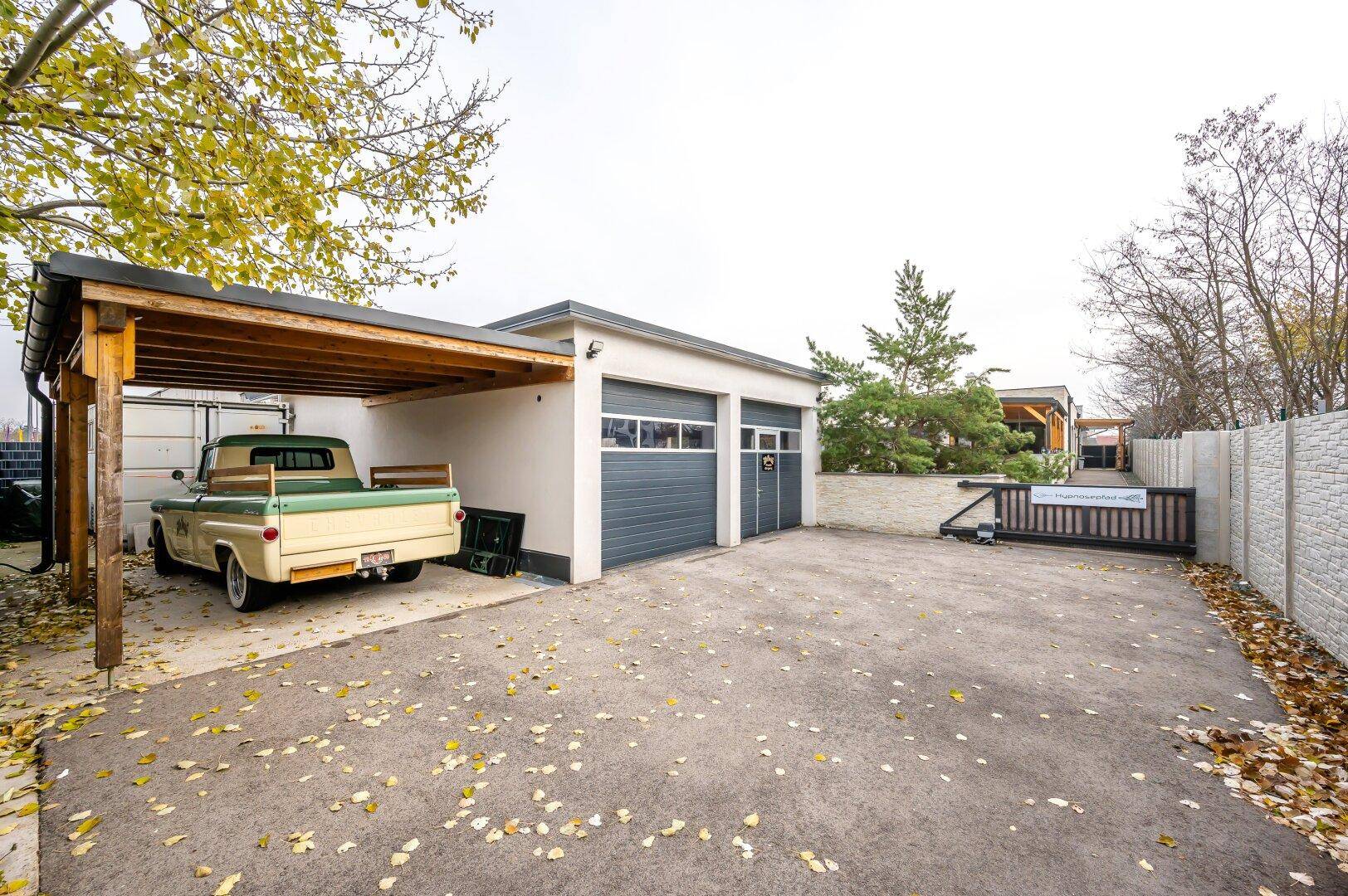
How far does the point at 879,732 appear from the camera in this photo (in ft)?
10.9

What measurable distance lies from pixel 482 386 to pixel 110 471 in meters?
4.74

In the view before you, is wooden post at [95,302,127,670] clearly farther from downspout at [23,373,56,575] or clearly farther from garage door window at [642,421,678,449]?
garage door window at [642,421,678,449]

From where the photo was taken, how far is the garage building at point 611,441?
7.22 meters

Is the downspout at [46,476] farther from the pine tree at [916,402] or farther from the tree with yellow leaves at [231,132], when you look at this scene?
the pine tree at [916,402]

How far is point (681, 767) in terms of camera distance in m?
2.96

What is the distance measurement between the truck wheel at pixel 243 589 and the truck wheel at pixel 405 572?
153 cm

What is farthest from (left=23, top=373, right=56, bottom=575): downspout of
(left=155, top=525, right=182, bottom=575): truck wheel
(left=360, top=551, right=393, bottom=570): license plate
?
(left=360, top=551, right=393, bottom=570): license plate

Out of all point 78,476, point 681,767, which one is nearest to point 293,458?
point 78,476

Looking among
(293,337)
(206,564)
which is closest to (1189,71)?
(293,337)

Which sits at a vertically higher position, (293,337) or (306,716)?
(293,337)

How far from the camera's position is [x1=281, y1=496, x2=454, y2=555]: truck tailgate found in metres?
5.20

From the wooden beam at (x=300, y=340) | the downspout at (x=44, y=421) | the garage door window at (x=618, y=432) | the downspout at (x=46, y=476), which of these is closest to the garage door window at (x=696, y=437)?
the garage door window at (x=618, y=432)

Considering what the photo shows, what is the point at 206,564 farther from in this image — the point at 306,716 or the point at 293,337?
the point at 306,716

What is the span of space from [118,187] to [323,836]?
5.63m
